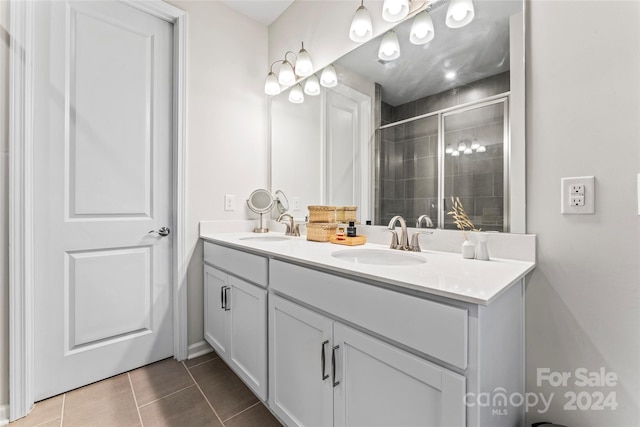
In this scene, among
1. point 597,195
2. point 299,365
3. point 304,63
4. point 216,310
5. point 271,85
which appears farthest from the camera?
point 271,85

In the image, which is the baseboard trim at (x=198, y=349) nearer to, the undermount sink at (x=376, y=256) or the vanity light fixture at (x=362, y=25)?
the undermount sink at (x=376, y=256)

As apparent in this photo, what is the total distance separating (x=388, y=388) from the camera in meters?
0.81

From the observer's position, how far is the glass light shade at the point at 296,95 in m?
2.04

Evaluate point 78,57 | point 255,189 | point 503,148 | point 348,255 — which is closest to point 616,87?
point 503,148

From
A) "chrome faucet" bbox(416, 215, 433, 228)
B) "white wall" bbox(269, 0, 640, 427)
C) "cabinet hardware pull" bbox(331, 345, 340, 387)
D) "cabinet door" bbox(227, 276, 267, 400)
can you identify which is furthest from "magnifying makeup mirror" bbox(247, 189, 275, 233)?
"white wall" bbox(269, 0, 640, 427)

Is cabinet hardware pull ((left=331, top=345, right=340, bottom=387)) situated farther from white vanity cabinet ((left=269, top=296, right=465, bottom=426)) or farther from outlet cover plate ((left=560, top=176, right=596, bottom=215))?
outlet cover plate ((left=560, top=176, right=596, bottom=215))

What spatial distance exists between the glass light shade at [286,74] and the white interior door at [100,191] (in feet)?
2.41

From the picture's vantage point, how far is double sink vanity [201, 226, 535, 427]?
680mm

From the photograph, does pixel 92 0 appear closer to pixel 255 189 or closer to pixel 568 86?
pixel 255 189

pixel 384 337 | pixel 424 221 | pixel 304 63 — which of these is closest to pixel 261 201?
pixel 304 63

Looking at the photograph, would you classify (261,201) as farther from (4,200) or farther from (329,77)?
(4,200)

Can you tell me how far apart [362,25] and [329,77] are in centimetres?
38

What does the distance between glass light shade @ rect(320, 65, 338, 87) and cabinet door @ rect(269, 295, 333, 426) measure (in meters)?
1.34

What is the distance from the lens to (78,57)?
157cm
